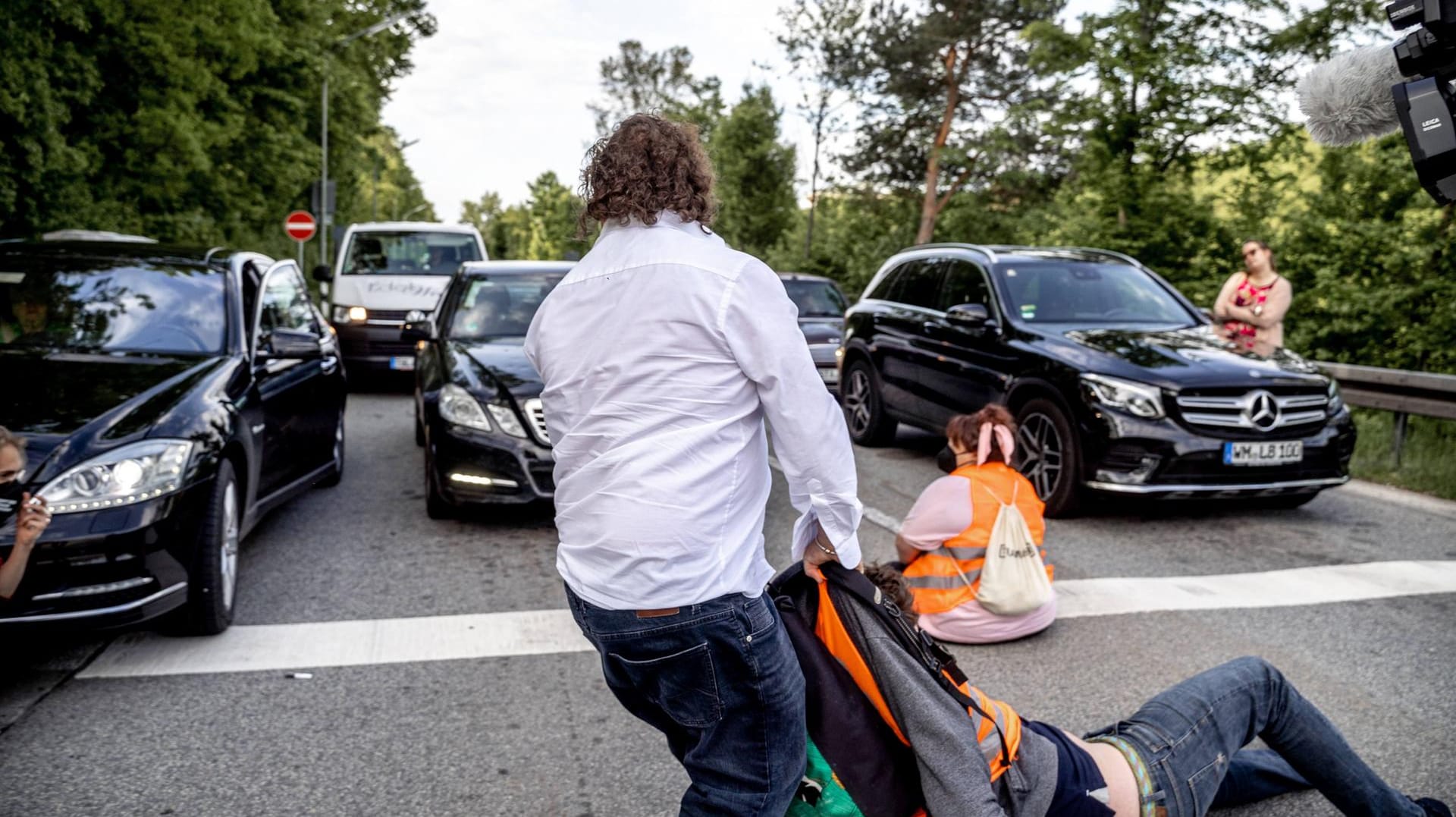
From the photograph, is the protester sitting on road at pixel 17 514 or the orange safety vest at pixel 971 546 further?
the orange safety vest at pixel 971 546

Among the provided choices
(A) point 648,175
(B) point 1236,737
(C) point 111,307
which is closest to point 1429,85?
(B) point 1236,737

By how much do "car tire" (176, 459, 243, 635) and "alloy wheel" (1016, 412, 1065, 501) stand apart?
4.90m

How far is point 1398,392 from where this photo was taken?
9.73m

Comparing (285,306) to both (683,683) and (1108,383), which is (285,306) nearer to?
(1108,383)

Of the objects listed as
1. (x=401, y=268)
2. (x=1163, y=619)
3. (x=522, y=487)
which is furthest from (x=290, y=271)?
(x=401, y=268)

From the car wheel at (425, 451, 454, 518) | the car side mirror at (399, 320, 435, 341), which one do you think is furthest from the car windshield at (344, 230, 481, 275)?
the car wheel at (425, 451, 454, 518)

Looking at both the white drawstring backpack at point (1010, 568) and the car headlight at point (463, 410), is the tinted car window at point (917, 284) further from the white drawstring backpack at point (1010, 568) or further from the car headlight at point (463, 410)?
the white drawstring backpack at point (1010, 568)

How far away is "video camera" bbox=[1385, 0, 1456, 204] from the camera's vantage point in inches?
103

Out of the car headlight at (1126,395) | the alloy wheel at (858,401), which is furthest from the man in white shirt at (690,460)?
the alloy wheel at (858,401)

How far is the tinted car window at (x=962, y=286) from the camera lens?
8.91 m

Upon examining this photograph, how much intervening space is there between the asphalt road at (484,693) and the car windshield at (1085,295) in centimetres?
204

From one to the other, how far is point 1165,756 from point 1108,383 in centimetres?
478

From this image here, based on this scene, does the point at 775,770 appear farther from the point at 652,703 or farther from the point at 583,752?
the point at 583,752

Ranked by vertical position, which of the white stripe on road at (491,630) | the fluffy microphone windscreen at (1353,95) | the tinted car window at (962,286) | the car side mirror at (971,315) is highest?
the fluffy microphone windscreen at (1353,95)
